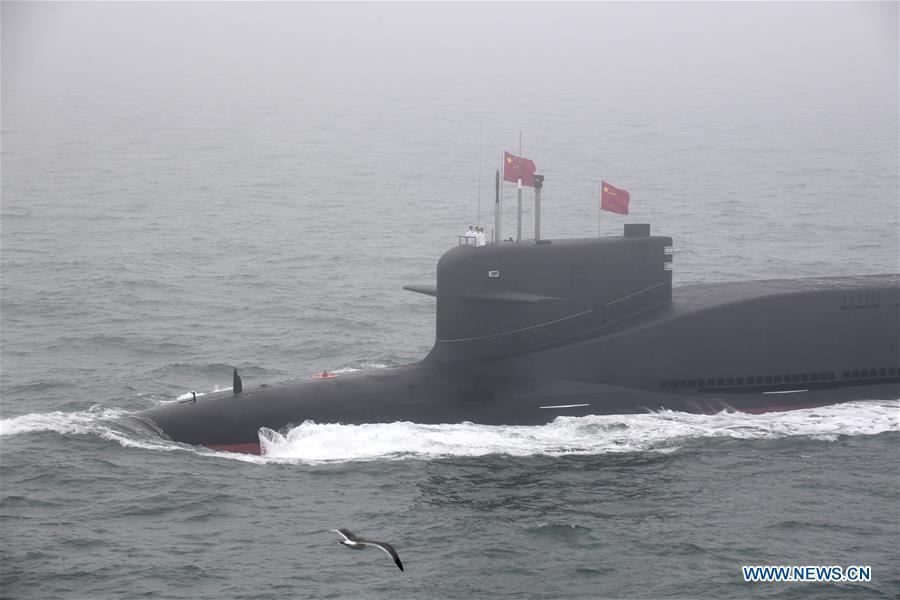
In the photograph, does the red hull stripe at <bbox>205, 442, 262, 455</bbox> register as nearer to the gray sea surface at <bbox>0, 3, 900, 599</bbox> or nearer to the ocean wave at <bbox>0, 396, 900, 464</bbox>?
the ocean wave at <bbox>0, 396, 900, 464</bbox>

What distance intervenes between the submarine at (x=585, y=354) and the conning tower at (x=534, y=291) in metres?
0.03

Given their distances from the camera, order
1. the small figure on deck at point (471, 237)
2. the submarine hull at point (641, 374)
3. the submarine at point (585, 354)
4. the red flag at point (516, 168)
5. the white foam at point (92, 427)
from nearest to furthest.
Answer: the white foam at point (92, 427) → the submarine hull at point (641, 374) → the submarine at point (585, 354) → the small figure on deck at point (471, 237) → the red flag at point (516, 168)

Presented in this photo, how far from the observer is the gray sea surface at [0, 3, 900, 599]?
2005cm

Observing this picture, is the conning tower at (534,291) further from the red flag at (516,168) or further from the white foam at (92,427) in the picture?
the white foam at (92,427)

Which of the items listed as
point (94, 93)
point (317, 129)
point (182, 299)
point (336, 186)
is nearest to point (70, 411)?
point (182, 299)

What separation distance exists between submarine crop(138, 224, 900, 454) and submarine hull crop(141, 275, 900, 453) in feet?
0.09

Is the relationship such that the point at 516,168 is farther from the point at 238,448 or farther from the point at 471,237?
the point at 238,448

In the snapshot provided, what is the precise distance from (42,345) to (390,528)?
1784cm

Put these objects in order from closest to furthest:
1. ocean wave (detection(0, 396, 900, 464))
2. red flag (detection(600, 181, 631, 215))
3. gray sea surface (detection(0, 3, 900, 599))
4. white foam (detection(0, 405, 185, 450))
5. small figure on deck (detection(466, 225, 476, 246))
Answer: gray sea surface (detection(0, 3, 900, 599))
ocean wave (detection(0, 396, 900, 464))
white foam (detection(0, 405, 185, 450))
small figure on deck (detection(466, 225, 476, 246))
red flag (detection(600, 181, 631, 215))

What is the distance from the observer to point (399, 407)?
85.7 feet

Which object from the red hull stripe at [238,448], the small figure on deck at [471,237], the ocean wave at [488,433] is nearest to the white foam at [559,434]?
the ocean wave at [488,433]

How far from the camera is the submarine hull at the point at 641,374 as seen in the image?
25938 mm

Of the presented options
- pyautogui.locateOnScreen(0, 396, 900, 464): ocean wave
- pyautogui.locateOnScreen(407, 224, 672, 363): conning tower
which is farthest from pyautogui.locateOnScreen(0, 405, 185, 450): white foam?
pyautogui.locateOnScreen(407, 224, 672, 363): conning tower

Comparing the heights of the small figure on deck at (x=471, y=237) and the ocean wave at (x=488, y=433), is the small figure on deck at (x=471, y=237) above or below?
above
